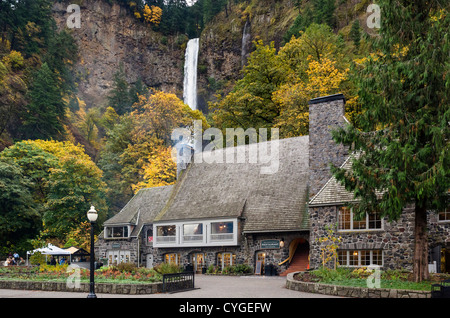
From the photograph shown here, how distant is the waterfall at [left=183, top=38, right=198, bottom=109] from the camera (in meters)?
71.7

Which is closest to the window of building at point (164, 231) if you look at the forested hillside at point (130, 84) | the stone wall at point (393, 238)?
the forested hillside at point (130, 84)

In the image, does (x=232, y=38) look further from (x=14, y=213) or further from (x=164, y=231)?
(x=14, y=213)

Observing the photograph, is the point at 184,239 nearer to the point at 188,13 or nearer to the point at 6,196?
the point at 6,196

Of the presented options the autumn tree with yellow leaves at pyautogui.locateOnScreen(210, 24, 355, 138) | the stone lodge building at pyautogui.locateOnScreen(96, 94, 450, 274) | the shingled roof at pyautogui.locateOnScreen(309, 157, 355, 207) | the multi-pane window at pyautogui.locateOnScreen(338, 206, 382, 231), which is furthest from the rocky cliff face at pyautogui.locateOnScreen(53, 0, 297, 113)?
the multi-pane window at pyautogui.locateOnScreen(338, 206, 382, 231)

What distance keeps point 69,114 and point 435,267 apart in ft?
201

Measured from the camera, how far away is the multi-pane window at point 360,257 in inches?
828

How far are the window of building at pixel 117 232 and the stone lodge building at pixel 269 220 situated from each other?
91mm

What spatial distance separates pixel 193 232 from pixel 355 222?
13242mm

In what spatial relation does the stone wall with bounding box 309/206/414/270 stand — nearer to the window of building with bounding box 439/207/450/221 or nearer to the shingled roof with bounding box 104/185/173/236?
the window of building with bounding box 439/207/450/221

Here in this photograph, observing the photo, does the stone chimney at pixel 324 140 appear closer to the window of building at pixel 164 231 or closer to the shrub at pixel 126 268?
the shrub at pixel 126 268

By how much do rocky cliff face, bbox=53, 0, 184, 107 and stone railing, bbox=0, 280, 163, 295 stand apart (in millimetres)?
62040

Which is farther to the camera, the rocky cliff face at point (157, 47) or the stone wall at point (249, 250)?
the rocky cliff face at point (157, 47)

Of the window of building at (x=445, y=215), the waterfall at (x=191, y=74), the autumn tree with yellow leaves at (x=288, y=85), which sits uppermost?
the waterfall at (x=191, y=74)
